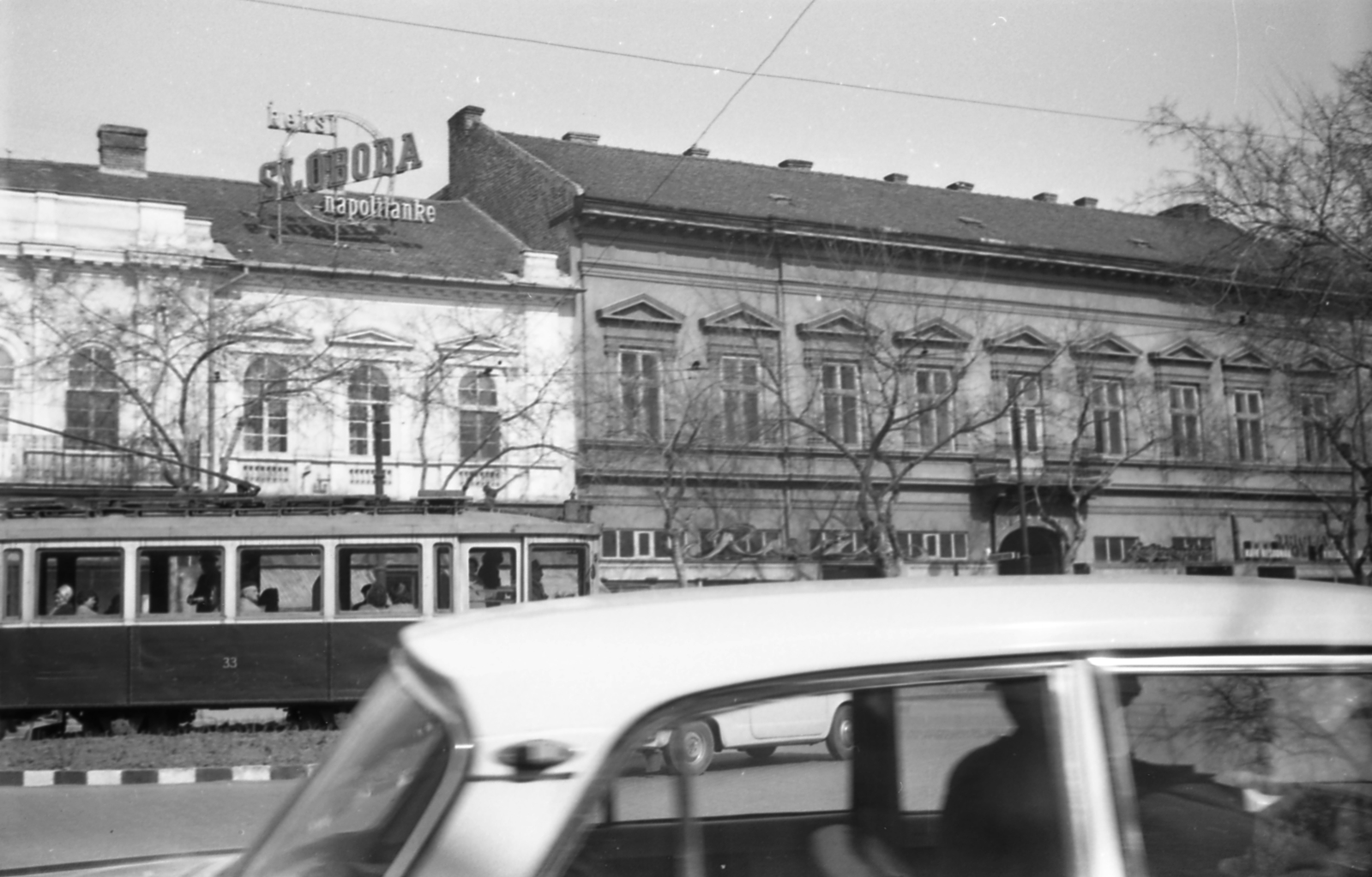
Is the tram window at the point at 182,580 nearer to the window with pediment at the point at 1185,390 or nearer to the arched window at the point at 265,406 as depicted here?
the arched window at the point at 265,406

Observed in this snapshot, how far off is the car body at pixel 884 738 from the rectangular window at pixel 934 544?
3080cm

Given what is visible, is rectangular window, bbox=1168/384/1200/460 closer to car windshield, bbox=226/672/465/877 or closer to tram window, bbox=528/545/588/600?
tram window, bbox=528/545/588/600

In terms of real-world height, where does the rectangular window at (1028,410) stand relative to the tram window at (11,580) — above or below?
above

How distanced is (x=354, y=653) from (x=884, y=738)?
13877 mm

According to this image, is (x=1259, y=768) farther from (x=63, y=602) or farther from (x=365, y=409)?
(x=365, y=409)

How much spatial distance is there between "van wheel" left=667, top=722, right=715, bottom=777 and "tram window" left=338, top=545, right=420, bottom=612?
13.9 metres

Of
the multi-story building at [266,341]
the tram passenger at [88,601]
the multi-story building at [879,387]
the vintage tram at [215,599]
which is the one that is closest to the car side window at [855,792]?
the vintage tram at [215,599]

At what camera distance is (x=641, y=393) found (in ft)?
98.8

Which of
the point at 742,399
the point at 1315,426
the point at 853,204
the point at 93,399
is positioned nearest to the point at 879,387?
the point at 742,399

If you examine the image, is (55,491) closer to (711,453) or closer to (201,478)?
(201,478)

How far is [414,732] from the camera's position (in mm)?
1824

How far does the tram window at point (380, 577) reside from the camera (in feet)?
50.0

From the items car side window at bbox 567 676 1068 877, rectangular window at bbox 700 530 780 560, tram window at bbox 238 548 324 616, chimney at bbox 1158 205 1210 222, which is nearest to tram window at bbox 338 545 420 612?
tram window at bbox 238 548 324 616

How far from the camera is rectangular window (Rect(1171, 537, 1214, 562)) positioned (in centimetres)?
3500
